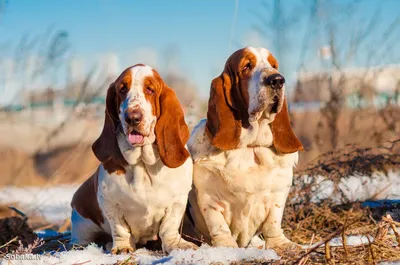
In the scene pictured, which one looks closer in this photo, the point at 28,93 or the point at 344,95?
the point at 28,93

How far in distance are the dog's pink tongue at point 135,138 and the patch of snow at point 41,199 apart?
335 centimetres

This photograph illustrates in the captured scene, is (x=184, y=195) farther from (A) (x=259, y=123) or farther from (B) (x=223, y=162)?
(A) (x=259, y=123)

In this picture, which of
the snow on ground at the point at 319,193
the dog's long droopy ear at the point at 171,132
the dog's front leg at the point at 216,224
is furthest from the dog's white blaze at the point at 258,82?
the snow on ground at the point at 319,193

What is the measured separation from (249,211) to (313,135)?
463cm

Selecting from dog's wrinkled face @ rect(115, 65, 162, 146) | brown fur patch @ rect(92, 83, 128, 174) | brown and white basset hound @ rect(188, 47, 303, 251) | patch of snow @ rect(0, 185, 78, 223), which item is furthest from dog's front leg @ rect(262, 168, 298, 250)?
patch of snow @ rect(0, 185, 78, 223)

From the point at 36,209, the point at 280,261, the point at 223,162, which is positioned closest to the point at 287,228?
the point at 223,162

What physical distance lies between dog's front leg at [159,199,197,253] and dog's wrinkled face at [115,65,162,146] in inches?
20.8

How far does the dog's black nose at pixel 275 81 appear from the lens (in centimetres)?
414

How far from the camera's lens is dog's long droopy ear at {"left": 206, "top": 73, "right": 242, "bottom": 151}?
4.43 m

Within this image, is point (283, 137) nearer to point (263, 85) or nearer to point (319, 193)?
point (263, 85)

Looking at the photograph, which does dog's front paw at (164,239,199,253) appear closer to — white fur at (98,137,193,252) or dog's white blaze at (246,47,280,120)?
white fur at (98,137,193,252)

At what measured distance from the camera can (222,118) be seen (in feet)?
14.6

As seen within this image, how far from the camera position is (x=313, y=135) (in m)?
8.99

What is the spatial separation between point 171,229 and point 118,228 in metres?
0.38
